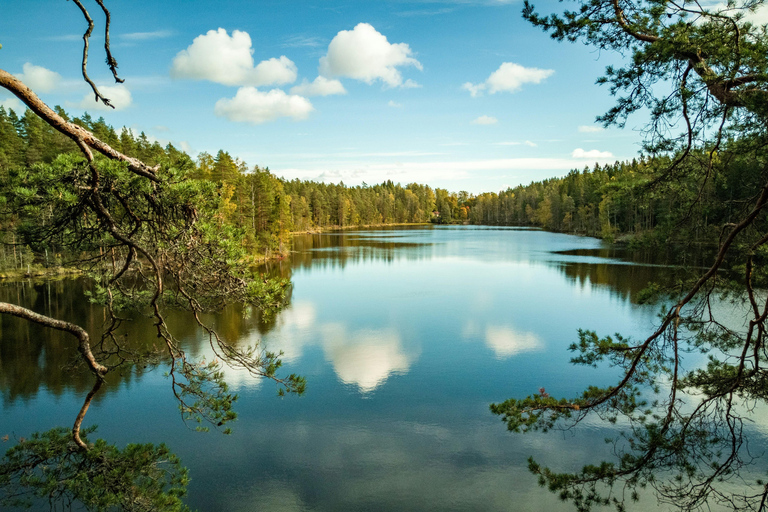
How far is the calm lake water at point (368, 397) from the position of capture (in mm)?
8328

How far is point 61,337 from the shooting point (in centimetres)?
1642

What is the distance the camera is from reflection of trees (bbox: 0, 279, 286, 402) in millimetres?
12258

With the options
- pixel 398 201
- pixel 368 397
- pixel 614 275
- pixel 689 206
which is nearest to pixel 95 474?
pixel 689 206

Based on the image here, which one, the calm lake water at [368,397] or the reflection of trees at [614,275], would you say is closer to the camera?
the calm lake water at [368,397]

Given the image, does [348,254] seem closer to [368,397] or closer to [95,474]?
[368,397]

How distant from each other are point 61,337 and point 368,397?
12.5 m

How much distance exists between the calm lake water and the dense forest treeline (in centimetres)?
430

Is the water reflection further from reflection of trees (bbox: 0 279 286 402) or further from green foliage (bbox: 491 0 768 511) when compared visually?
green foliage (bbox: 491 0 768 511)

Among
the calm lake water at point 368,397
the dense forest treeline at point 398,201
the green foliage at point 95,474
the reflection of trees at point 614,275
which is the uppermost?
the dense forest treeline at point 398,201

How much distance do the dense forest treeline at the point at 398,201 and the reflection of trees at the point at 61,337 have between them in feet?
10.8

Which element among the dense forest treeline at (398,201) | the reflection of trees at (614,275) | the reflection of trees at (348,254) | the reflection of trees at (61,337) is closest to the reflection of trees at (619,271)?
the reflection of trees at (614,275)

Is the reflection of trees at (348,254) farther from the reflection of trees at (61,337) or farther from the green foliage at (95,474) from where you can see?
the green foliage at (95,474)

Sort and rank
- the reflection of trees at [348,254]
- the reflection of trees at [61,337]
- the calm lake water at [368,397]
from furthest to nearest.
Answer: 1. the reflection of trees at [348,254]
2. the reflection of trees at [61,337]
3. the calm lake water at [368,397]

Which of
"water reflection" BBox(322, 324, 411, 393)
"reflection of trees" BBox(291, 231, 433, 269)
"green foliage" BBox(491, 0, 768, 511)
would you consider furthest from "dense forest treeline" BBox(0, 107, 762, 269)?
"water reflection" BBox(322, 324, 411, 393)
